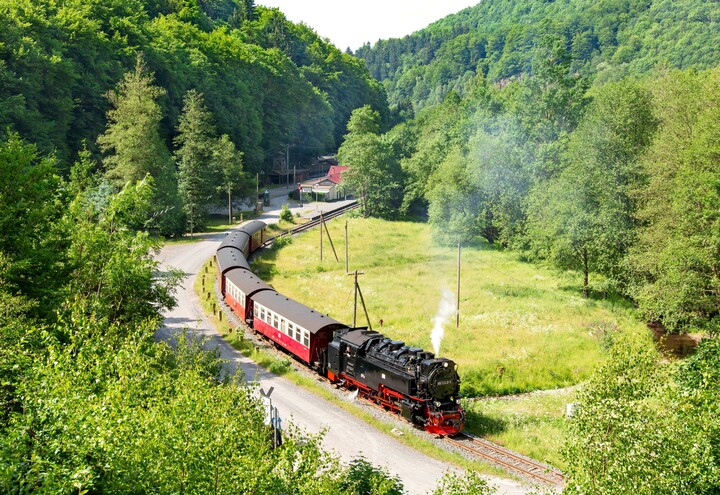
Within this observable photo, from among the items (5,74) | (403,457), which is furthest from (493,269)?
(5,74)

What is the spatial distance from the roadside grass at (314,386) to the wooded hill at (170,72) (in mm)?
28657

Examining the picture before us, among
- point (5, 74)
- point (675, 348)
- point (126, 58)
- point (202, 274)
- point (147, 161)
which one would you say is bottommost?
point (675, 348)

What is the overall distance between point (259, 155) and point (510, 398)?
261 feet

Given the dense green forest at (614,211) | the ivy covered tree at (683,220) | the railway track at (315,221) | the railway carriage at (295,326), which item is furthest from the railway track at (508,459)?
the railway track at (315,221)

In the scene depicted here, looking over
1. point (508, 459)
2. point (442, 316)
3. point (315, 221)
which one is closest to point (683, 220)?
point (442, 316)

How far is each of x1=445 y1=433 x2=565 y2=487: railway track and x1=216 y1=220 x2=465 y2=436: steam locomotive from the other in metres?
0.72

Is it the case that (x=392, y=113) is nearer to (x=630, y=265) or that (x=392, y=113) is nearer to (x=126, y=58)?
(x=126, y=58)

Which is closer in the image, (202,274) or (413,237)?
(202,274)

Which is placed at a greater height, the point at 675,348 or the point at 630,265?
the point at 630,265

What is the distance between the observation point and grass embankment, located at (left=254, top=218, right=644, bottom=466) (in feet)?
96.0

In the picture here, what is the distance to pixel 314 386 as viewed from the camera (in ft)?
102

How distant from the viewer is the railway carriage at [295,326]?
31.7 m

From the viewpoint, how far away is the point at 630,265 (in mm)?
44938

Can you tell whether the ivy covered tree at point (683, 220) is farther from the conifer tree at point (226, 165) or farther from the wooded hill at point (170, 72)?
the wooded hill at point (170, 72)
